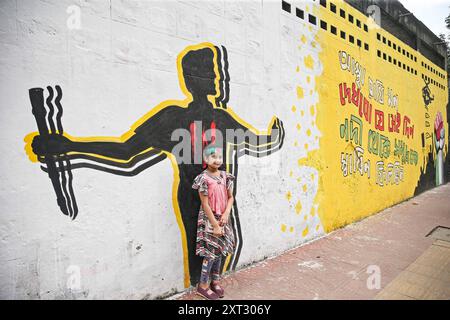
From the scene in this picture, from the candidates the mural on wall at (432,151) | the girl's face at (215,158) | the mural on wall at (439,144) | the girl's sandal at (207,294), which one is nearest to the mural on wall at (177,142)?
the girl's sandal at (207,294)

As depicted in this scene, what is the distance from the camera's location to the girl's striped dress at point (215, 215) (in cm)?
300

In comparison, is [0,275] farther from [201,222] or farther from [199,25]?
[199,25]

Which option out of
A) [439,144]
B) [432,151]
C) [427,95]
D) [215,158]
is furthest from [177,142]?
[439,144]

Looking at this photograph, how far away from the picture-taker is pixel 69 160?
8.14 feet

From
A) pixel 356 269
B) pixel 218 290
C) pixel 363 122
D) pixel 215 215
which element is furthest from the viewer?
pixel 363 122

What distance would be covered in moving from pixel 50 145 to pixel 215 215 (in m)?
1.52

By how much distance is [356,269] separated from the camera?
3.82 meters

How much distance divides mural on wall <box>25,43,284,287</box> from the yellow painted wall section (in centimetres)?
159

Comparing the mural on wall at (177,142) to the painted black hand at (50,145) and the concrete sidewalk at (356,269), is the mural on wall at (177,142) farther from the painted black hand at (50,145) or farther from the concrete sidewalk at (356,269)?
the concrete sidewalk at (356,269)

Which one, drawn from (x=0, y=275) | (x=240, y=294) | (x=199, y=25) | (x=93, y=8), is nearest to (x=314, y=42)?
(x=199, y=25)

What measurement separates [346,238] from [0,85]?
4797 mm

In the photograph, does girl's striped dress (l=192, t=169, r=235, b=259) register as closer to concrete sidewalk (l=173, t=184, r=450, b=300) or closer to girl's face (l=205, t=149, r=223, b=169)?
girl's face (l=205, t=149, r=223, b=169)

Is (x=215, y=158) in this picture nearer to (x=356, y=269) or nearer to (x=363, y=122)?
(x=356, y=269)

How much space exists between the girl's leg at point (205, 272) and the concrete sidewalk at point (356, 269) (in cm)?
16
